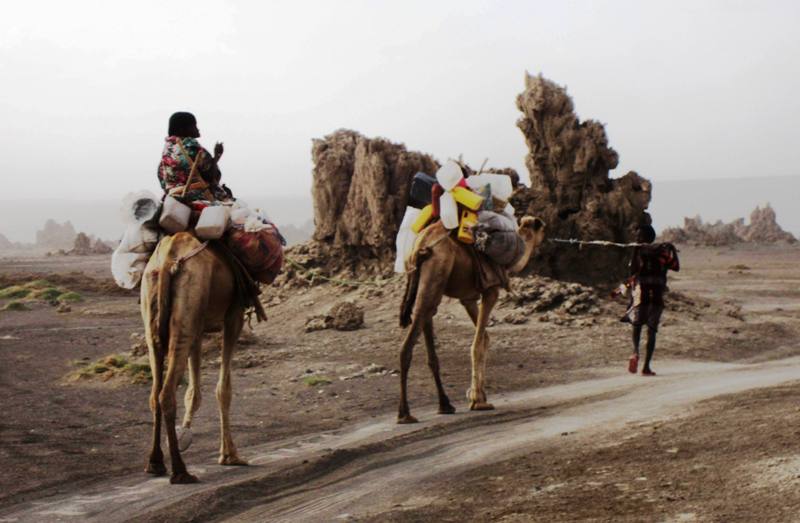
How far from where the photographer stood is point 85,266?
226ft

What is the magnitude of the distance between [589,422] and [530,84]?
1450 cm

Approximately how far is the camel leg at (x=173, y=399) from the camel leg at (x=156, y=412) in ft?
0.54

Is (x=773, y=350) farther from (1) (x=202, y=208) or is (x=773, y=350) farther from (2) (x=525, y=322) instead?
(1) (x=202, y=208)

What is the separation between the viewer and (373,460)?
9.88 metres

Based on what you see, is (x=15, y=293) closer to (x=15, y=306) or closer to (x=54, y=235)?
(x=15, y=306)

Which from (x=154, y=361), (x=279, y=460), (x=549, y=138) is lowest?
(x=279, y=460)

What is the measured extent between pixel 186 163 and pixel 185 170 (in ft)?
0.23

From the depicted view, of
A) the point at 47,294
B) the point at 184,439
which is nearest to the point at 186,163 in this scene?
the point at 184,439

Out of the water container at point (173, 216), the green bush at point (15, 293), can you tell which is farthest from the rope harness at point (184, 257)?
the green bush at point (15, 293)

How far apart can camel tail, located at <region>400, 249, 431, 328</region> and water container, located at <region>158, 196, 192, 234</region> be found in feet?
11.2

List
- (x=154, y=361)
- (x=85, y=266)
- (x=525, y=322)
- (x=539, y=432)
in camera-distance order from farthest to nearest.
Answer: (x=85, y=266), (x=525, y=322), (x=539, y=432), (x=154, y=361)

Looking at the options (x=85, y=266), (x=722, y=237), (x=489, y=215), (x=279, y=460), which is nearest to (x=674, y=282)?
(x=489, y=215)

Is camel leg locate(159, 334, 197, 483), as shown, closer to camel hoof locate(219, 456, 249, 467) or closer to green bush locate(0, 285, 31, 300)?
camel hoof locate(219, 456, 249, 467)

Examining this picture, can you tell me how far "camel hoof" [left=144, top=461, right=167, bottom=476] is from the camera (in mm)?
9539
